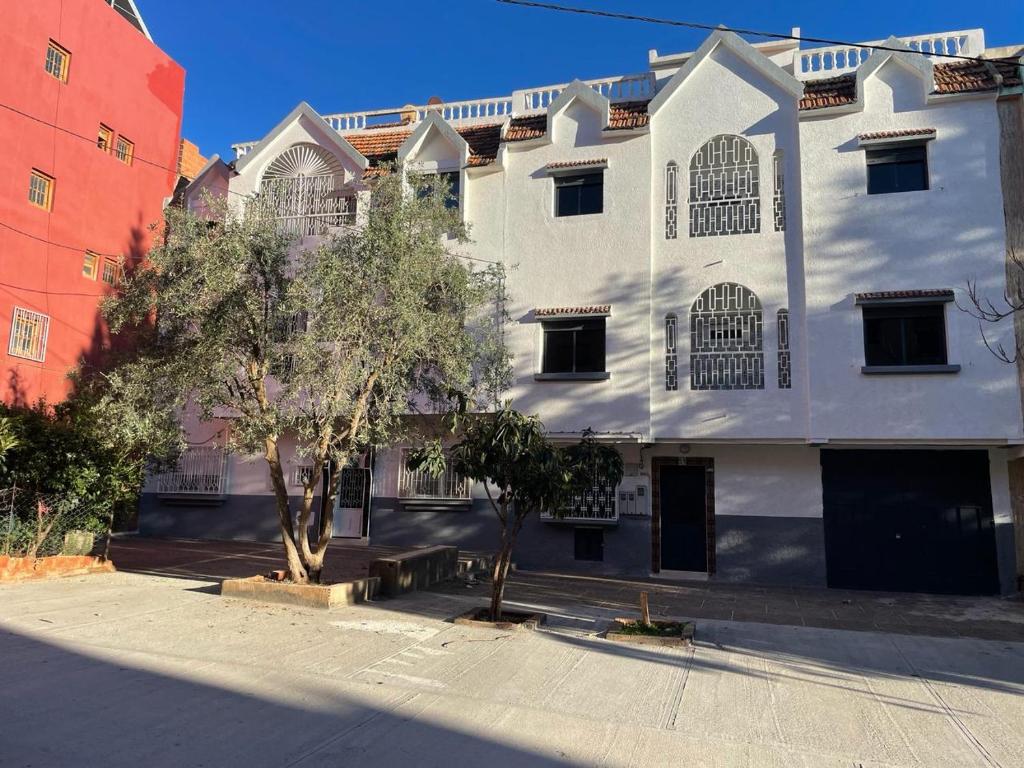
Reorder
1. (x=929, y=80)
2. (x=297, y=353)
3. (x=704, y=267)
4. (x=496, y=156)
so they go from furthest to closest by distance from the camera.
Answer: (x=496, y=156) → (x=704, y=267) → (x=929, y=80) → (x=297, y=353)

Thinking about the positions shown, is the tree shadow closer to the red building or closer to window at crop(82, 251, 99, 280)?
the red building

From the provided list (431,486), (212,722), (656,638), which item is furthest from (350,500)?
(212,722)

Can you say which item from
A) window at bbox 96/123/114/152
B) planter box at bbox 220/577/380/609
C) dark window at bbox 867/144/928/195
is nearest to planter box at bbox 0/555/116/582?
planter box at bbox 220/577/380/609

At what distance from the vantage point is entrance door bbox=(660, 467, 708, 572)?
47.6 feet

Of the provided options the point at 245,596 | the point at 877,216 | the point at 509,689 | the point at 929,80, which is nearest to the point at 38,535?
the point at 245,596

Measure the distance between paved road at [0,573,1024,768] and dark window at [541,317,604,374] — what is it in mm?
6928

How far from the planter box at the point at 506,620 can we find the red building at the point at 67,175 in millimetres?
10000

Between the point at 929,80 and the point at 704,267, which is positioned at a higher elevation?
the point at 929,80

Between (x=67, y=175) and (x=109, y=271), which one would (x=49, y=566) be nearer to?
(x=109, y=271)

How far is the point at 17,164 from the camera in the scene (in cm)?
1545

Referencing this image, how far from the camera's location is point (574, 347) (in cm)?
1517

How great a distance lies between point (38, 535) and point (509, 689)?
8762 mm

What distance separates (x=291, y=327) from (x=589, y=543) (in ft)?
25.9

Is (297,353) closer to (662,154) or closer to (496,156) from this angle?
(496,156)
